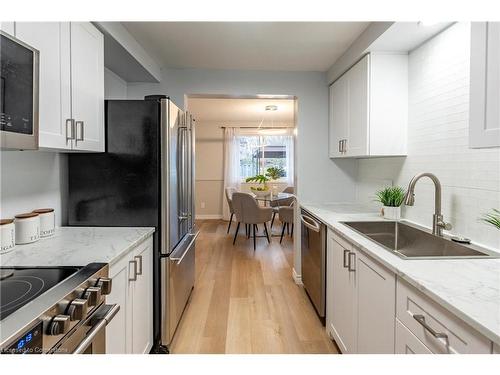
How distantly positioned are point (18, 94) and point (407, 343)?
5.42ft

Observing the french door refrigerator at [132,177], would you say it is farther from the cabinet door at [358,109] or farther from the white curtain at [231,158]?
the white curtain at [231,158]

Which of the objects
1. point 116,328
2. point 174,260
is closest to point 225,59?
point 174,260

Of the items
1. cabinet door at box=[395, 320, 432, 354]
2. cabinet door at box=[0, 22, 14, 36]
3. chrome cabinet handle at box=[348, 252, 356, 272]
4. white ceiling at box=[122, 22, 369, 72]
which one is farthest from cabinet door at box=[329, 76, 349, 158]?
cabinet door at box=[0, 22, 14, 36]

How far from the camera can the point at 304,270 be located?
3.12 meters

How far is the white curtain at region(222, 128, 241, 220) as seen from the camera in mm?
7332

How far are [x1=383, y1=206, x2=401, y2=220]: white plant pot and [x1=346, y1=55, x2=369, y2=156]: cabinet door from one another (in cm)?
45

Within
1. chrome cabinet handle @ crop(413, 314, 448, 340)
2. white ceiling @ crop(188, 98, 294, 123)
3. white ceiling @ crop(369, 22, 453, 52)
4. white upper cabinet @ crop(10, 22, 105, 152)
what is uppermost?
white ceiling @ crop(188, 98, 294, 123)

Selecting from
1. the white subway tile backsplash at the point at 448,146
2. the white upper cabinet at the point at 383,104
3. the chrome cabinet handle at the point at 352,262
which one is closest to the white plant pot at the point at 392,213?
the white subway tile backsplash at the point at 448,146

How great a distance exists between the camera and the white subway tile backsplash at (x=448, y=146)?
1653 mm

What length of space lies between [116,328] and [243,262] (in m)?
2.80

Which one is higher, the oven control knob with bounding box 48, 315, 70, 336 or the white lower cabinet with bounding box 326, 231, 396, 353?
the oven control knob with bounding box 48, 315, 70, 336

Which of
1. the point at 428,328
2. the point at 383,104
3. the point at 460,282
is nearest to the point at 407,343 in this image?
the point at 428,328

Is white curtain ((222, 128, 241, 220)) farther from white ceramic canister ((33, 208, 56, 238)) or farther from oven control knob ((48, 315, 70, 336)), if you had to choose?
oven control knob ((48, 315, 70, 336))

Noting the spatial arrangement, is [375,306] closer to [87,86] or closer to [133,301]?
[133,301]
